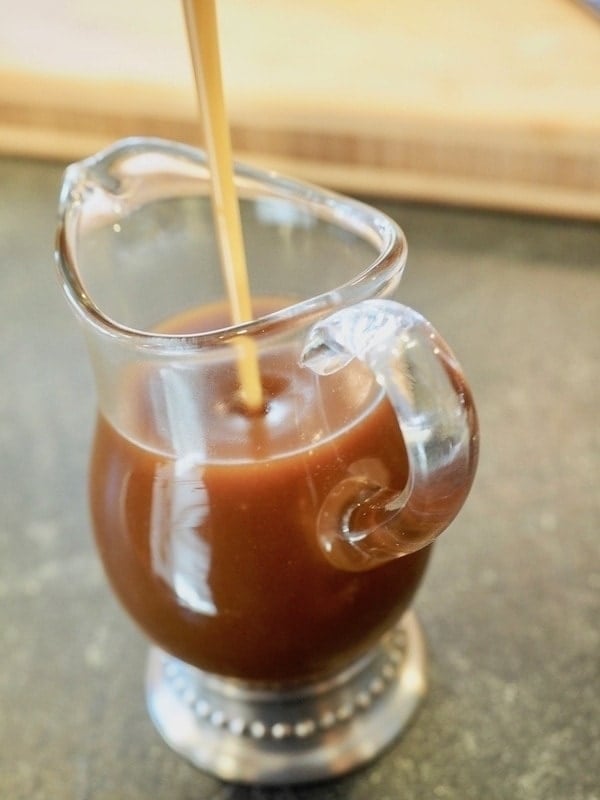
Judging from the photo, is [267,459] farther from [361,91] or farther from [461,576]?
[361,91]

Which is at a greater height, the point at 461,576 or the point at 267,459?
the point at 267,459

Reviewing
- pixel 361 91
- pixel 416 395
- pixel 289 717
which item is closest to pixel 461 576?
pixel 289 717

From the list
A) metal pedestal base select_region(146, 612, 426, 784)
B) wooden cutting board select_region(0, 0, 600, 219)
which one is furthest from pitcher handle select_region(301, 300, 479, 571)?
wooden cutting board select_region(0, 0, 600, 219)

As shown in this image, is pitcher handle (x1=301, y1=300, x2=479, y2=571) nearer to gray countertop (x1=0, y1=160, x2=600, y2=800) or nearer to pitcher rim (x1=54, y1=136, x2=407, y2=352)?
pitcher rim (x1=54, y1=136, x2=407, y2=352)

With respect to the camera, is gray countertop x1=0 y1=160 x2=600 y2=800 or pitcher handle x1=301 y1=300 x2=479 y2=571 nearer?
pitcher handle x1=301 y1=300 x2=479 y2=571

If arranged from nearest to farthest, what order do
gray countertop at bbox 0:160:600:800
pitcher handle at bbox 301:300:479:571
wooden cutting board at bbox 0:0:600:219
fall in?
pitcher handle at bbox 301:300:479:571
gray countertop at bbox 0:160:600:800
wooden cutting board at bbox 0:0:600:219

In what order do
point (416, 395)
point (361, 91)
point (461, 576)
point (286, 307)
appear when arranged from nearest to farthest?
point (416, 395) < point (286, 307) < point (461, 576) < point (361, 91)
